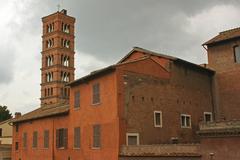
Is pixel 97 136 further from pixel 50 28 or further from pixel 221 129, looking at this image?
pixel 50 28

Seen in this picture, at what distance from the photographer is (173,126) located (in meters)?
28.0

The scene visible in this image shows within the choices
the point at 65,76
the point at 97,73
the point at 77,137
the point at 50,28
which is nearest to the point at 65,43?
the point at 50,28

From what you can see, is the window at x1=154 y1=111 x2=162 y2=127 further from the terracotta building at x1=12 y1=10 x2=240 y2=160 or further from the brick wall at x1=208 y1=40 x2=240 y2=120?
the brick wall at x1=208 y1=40 x2=240 y2=120

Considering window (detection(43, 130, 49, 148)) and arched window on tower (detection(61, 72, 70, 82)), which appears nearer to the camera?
window (detection(43, 130, 49, 148))

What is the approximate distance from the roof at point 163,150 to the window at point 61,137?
864 centimetres

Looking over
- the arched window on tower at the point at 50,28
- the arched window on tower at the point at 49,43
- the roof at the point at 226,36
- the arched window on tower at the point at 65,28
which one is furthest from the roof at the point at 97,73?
the arched window on tower at the point at 50,28

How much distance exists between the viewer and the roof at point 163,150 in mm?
20830

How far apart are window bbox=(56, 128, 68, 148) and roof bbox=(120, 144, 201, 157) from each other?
28.3 feet

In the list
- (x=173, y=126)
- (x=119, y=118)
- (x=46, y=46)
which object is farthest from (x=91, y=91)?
(x=46, y=46)

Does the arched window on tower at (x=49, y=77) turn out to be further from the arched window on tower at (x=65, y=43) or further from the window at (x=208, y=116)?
the window at (x=208, y=116)

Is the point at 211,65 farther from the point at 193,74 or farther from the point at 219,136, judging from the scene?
the point at 219,136

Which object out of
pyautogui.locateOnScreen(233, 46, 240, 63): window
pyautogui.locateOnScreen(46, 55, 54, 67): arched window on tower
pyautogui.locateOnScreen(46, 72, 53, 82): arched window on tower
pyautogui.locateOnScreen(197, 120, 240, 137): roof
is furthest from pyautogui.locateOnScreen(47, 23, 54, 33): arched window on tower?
pyautogui.locateOnScreen(197, 120, 240, 137): roof

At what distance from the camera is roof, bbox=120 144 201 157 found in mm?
20830

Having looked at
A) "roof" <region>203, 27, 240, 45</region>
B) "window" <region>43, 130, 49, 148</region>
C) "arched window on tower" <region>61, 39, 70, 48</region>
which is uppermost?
"arched window on tower" <region>61, 39, 70, 48</region>
